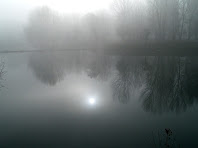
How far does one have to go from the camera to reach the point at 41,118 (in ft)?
36.3

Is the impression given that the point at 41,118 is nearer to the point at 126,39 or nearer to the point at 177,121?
the point at 177,121

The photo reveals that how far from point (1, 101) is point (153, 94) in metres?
13.0

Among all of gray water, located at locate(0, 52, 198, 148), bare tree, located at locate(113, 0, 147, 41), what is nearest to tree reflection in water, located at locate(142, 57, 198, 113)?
gray water, located at locate(0, 52, 198, 148)

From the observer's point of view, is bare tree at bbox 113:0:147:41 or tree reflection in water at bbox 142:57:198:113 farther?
bare tree at bbox 113:0:147:41

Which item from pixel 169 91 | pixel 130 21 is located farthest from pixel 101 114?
pixel 130 21

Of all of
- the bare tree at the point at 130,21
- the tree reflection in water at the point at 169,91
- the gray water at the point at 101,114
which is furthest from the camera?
the bare tree at the point at 130,21

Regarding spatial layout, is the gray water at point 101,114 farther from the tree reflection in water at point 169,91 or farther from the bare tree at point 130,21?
the bare tree at point 130,21

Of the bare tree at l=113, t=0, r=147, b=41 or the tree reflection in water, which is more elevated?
the bare tree at l=113, t=0, r=147, b=41

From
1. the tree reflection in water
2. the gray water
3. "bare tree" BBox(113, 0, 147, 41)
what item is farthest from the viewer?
"bare tree" BBox(113, 0, 147, 41)

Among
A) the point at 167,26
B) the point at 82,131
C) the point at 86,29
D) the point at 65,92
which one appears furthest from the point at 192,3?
the point at 82,131

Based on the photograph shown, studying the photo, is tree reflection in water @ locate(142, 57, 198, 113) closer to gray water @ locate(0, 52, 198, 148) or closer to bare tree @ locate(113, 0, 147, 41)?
gray water @ locate(0, 52, 198, 148)

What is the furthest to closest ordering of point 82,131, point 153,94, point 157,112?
point 153,94
point 157,112
point 82,131

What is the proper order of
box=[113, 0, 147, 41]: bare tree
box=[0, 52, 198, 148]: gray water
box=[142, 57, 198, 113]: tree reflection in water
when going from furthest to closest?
box=[113, 0, 147, 41]: bare tree → box=[142, 57, 198, 113]: tree reflection in water → box=[0, 52, 198, 148]: gray water

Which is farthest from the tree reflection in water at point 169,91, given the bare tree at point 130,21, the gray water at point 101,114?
the bare tree at point 130,21
